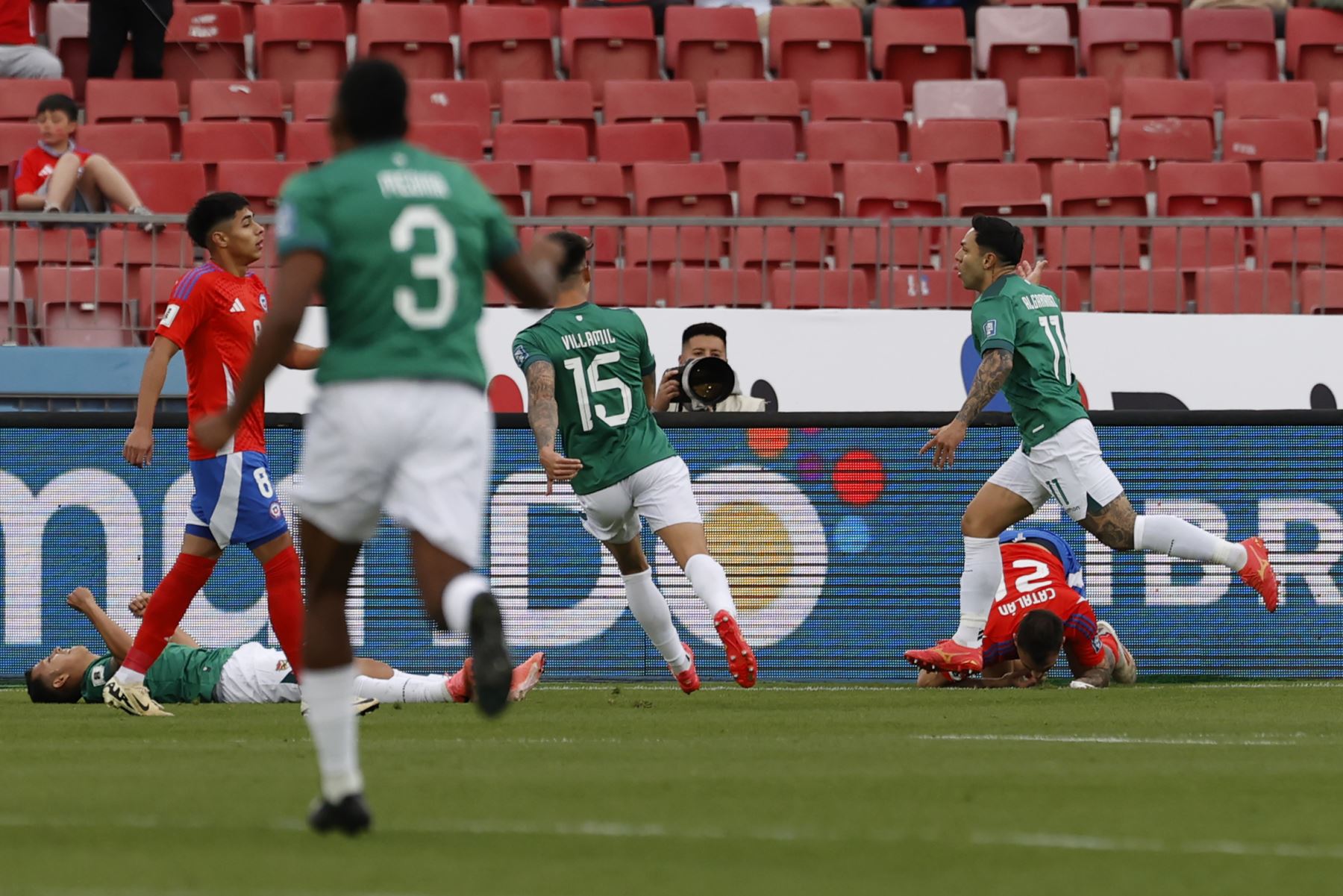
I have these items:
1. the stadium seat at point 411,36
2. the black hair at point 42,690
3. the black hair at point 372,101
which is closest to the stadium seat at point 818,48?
the stadium seat at point 411,36

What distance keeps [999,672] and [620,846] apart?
6.75m

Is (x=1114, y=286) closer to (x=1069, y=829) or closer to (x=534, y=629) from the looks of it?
(x=534, y=629)

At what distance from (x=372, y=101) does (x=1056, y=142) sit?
12.6 m

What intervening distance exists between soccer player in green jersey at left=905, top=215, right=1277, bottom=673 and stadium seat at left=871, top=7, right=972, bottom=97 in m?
7.70

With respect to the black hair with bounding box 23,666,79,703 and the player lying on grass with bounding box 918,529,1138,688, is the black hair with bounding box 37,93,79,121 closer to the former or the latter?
the black hair with bounding box 23,666,79,703

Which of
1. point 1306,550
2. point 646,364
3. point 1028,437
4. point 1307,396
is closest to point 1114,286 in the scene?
point 1307,396

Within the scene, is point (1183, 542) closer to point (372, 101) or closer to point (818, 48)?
point (372, 101)

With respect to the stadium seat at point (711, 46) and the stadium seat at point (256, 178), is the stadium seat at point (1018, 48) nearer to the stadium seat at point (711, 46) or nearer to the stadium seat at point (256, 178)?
the stadium seat at point (711, 46)

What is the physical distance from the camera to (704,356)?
1213 cm

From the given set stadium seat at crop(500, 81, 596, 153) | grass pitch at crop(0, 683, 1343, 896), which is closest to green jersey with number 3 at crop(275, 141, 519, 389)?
grass pitch at crop(0, 683, 1343, 896)

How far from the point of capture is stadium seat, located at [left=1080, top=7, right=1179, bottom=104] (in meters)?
18.2

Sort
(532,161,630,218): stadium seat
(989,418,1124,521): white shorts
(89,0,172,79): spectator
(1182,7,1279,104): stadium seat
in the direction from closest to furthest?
(989,418,1124,521): white shorts, (532,161,630,218): stadium seat, (89,0,172,79): spectator, (1182,7,1279,104): stadium seat

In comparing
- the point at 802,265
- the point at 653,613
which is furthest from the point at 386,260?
→ the point at 802,265

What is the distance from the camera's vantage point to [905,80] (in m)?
18.0
